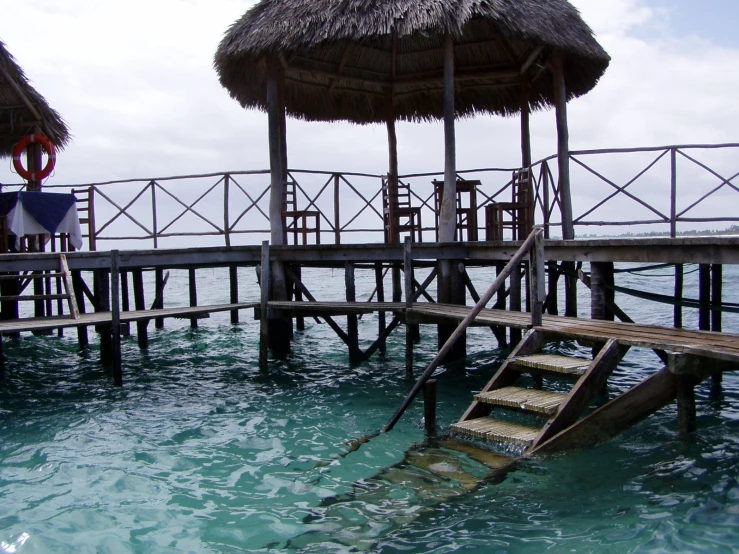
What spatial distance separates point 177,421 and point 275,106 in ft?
16.3

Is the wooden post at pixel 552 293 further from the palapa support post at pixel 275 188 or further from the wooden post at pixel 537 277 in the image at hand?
the wooden post at pixel 537 277

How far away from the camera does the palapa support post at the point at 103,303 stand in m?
10.6

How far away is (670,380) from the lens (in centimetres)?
576

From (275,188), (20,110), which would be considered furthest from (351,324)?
(20,110)

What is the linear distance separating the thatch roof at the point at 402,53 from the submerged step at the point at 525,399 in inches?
197

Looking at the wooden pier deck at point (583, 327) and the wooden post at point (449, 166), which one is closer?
the wooden pier deck at point (583, 327)

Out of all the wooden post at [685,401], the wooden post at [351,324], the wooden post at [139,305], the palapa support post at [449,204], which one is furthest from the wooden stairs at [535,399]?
the wooden post at [139,305]

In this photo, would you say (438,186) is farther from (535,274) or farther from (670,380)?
(670,380)

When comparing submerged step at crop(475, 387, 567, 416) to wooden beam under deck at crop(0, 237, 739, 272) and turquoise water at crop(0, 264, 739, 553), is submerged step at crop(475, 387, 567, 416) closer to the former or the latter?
turquoise water at crop(0, 264, 739, 553)

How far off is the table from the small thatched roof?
2925mm

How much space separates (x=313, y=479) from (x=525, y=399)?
185 cm

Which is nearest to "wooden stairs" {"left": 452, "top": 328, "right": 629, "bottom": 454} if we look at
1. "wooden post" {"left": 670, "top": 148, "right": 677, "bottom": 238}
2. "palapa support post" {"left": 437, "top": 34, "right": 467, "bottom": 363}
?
"wooden post" {"left": 670, "top": 148, "right": 677, "bottom": 238}

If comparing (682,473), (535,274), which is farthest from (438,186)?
(682,473)

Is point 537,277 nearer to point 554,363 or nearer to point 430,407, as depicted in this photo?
point 554,363
